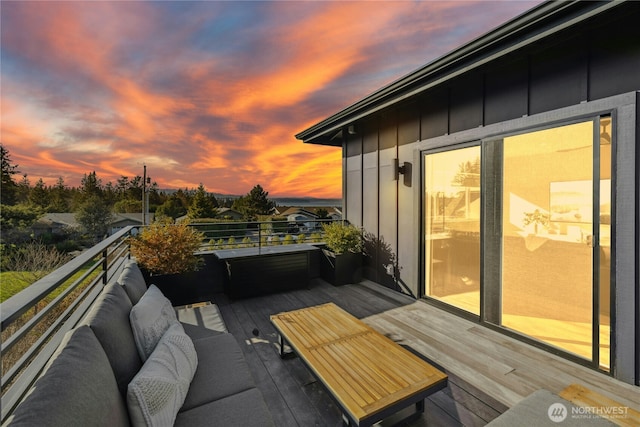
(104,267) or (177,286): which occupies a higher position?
(104,267)

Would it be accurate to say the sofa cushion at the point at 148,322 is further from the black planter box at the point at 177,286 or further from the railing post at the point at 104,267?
the black planter box at the point at 177,286

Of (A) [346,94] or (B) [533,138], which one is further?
(A) [346,94]

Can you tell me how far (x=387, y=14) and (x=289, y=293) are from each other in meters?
4.54

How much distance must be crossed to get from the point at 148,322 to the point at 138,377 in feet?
1.88

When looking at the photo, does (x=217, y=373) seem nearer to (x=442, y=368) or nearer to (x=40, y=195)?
(x=442, y=368)

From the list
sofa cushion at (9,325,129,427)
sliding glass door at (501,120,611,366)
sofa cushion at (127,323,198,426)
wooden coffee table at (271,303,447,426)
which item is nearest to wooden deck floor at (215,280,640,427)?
wooden coffee table at (271,303,447,426)

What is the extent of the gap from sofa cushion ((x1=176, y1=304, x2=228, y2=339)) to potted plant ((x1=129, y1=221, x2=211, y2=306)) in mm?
860

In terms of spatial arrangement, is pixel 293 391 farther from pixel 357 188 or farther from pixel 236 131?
pixel 236 131

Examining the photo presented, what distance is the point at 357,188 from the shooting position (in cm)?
576

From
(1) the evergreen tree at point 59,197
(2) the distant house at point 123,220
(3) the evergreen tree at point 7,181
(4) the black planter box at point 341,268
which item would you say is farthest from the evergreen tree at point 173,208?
(4) the black planter box at point 341,268

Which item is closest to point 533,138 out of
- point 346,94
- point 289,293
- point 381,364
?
point 381,364

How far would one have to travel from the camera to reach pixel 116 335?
141cm

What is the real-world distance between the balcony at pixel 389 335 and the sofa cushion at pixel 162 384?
1.25 ft

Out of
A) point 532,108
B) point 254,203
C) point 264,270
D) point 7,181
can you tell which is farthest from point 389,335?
point 7,181
